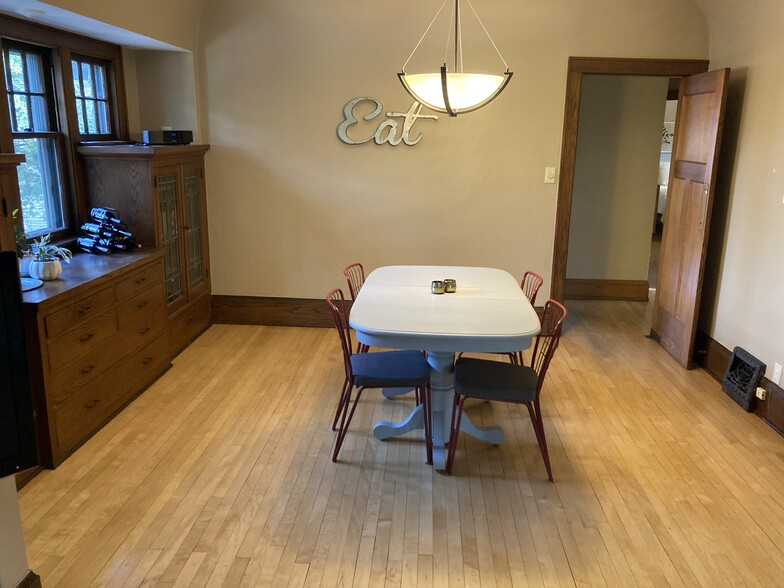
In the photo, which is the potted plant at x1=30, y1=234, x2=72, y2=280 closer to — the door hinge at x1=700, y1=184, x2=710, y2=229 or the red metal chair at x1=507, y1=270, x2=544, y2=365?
the red metal chair at x1=507, y1=270, x2=544, y2=365

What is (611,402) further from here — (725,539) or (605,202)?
(605,202)

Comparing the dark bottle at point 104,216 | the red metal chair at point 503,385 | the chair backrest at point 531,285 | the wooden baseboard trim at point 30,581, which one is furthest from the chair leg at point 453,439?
the dark bottle at point 104,216

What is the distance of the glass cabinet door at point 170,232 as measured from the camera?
4.22m

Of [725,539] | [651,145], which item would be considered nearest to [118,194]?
[725,539]

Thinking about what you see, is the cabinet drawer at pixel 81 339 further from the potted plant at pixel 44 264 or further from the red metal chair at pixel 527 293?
the red metal chair at pixel 527 293

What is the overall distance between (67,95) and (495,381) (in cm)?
311

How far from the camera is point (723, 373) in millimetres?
4000

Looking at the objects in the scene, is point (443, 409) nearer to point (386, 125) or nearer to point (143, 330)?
point (143, 330)

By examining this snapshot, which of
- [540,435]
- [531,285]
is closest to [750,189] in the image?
[531,285]

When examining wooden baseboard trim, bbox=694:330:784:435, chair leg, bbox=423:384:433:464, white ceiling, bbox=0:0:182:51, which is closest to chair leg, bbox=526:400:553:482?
chair leg, bbox=423:384:433:464

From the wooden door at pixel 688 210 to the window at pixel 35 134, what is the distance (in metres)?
4.08

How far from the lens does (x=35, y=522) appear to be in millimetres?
2525

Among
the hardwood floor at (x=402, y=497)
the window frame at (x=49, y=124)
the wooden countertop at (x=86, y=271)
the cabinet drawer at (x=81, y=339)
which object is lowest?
the hardwood floor at (x=402, y=497)

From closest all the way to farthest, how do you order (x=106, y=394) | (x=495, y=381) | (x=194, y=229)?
(x=495, y=381)
(x=106, y=394)
(x=194, y=229)
